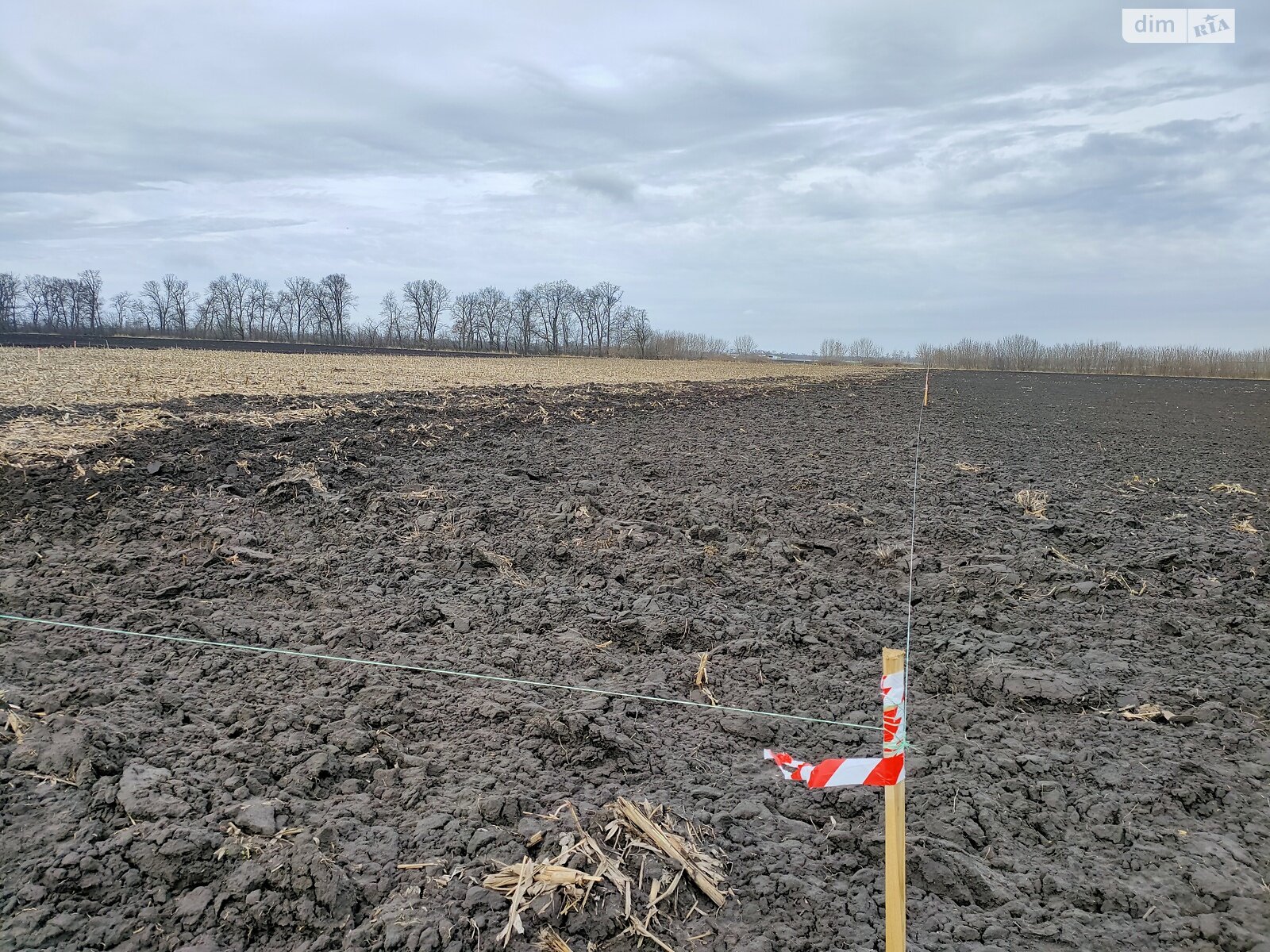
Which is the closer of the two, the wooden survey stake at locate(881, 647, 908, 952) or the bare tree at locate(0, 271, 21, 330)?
the wooden survey stake at locate(881, 647, 908, 952)

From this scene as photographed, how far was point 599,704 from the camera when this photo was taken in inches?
157

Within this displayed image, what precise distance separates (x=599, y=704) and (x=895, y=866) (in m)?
2.19

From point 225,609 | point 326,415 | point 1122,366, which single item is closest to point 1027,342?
point 1122,366

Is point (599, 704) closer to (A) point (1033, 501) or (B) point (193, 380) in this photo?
(A) point (1033, 501)

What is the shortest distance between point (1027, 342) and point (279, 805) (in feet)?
337

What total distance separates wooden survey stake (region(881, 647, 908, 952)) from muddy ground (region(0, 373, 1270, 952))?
472mm

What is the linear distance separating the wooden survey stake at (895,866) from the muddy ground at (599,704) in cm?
47

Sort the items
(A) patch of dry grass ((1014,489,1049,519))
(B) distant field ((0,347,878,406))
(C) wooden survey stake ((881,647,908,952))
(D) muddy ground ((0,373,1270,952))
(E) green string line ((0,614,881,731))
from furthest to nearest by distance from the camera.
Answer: (B) distant field ((0,347,878,406)) < (A) patch of dry grass ((1014,489,1049,519)) < (E) green string line ((0,614,881,731)) < (D) muddy ground ((0,373,1270,952)) < (C) wooden survey stake ((881,647,908,952))

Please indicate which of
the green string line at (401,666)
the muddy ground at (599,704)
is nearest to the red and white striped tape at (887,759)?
the muddy ground at (599,704)

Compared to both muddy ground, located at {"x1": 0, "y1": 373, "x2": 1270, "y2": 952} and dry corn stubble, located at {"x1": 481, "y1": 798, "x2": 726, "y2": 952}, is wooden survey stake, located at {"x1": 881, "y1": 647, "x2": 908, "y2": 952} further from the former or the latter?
dry corn stubble, located at {"x1": 481, "y1": 798, "x2": 726, "y2": 952}

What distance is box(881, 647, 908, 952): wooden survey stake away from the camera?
199 centimetres

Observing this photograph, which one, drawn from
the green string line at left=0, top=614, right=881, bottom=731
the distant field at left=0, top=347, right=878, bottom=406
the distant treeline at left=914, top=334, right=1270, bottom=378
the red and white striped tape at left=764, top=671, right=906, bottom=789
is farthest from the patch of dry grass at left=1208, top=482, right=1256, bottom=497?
the distant treeline at left=914, top=334, right=1270, bottom=378

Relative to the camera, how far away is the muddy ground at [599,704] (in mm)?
2561

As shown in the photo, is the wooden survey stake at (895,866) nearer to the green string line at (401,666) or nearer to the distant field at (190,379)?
the green string line at (401,666)
